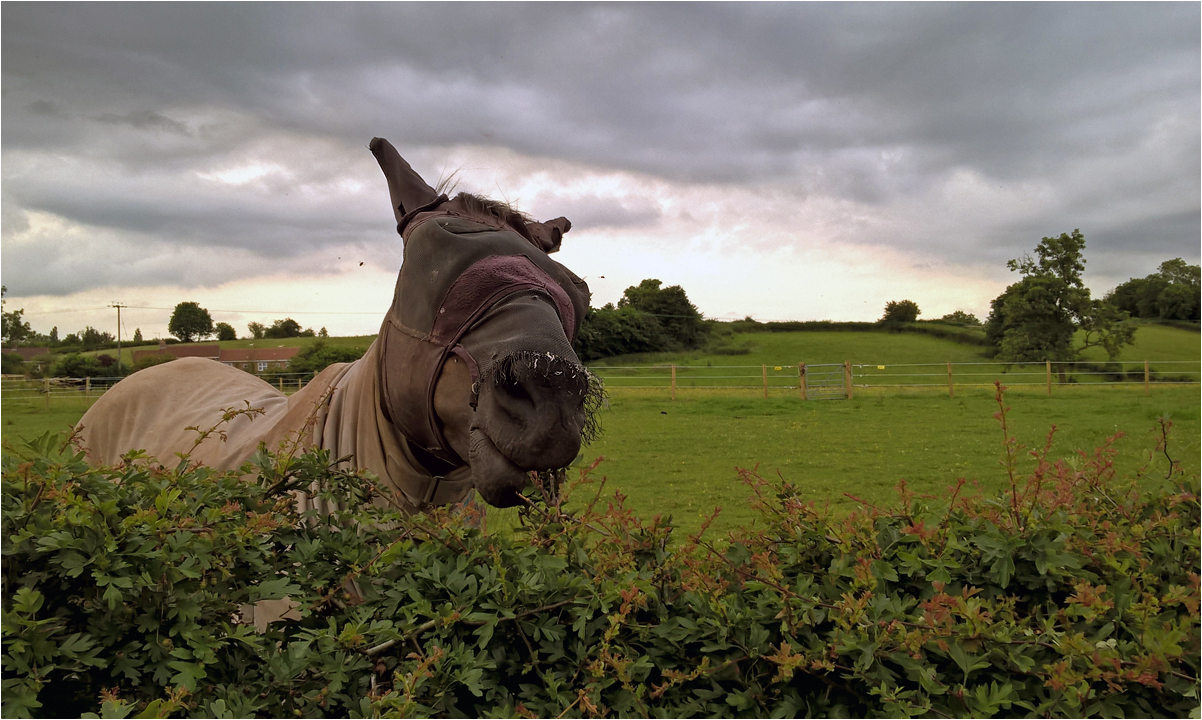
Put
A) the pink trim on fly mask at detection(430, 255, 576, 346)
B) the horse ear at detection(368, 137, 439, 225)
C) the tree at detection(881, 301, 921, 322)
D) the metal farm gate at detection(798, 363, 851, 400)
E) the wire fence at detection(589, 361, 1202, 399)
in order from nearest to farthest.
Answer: the pink trim on fly mask at detection(430, 255, 576, 346), the horse ear at detection(368, 137, 439, 225), the metal farm gate at detection(798, 363, 851, 400), the wire fence at detection(589, 361, 1202, 399), the tree at detection(881, 301, 921, 322)

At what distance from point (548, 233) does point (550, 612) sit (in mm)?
2084

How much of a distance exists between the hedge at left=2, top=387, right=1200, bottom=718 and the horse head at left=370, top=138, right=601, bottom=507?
0.44m

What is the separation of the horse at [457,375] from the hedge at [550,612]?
11.3 inches

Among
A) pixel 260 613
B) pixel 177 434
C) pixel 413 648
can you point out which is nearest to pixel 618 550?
pixel 413 648

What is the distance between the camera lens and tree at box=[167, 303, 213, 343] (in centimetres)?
6475

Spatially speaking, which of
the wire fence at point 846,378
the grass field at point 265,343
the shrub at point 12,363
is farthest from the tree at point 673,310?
the shrub at point 12,363

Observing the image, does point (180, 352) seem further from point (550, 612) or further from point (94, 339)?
point (550, 612)

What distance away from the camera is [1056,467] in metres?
1.88

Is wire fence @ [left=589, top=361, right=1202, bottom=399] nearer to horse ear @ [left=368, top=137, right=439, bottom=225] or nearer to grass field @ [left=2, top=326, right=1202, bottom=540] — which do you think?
grass field @ [left=2, top=326, right=1202, bottom=540]

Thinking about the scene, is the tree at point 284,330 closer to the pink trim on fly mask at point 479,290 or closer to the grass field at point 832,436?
the grass field at point 832,436

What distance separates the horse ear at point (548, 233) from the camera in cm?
312

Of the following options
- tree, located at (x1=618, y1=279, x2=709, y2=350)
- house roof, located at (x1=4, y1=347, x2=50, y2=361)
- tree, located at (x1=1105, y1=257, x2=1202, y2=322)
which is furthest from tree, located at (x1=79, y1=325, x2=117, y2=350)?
tree, located at (x1=1105, y1=257, x2=1202, y2=322)

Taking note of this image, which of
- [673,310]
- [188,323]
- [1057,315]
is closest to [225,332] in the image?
[188,323]

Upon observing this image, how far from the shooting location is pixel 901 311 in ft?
207
